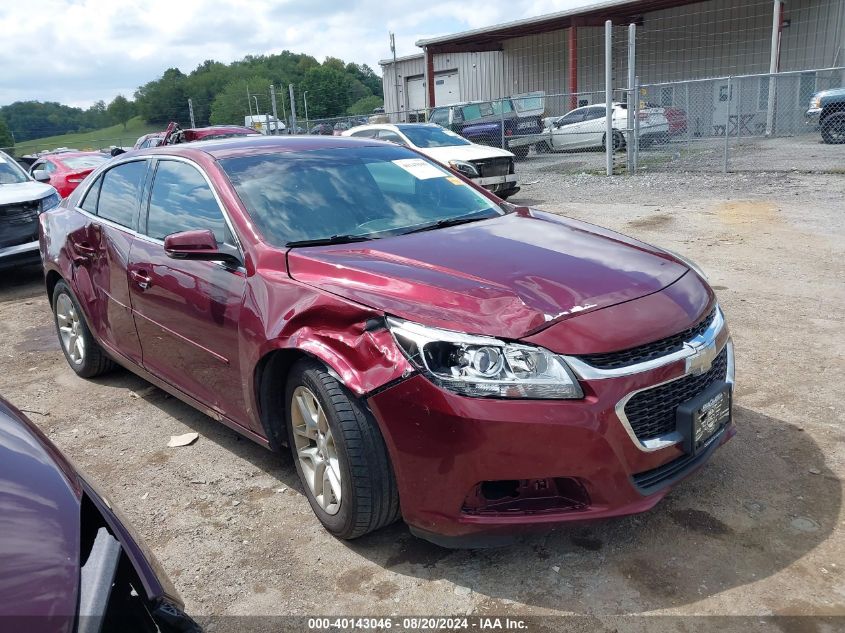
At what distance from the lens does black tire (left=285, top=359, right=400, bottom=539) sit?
2686mm

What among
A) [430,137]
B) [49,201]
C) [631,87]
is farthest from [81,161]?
[631,87]

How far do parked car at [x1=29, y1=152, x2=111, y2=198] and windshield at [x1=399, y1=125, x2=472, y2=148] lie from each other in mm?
5326

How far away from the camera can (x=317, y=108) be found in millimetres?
51656

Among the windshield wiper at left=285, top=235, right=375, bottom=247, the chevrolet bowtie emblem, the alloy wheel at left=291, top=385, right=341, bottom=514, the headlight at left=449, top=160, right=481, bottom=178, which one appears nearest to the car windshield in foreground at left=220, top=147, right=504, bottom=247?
the windshield wiper at left=285, top=235, right=375, bottom=247

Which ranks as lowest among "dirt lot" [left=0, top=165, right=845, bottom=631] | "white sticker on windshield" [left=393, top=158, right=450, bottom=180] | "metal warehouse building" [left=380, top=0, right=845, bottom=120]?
"dirt lot" [left=0, top=165, right=845, bottom=631]

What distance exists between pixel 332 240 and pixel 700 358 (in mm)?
1672

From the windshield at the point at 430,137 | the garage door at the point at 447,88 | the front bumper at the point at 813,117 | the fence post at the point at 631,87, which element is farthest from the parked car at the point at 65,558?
the garage door at the point at 447,88

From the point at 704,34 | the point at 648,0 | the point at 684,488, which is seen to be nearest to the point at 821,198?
the point at 684,488

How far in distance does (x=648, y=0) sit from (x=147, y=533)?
25048mm

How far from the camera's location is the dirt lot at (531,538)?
2.62 metres

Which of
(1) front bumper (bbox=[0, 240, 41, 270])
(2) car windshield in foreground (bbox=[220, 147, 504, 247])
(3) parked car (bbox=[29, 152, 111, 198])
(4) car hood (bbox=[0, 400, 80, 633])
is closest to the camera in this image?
(4) car hood (bbox=[0, 400, 80, 633])

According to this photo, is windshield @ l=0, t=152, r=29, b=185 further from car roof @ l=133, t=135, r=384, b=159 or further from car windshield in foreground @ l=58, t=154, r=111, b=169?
car roof @ l=133, t=135, r=384, b=159

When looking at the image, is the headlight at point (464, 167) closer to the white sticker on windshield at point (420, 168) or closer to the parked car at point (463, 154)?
the parked car at point (463, 154)

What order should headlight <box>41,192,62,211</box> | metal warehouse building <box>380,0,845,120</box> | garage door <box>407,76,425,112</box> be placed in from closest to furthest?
headlight <box>41,192,62,211</box>
metal warehouse building <box>380,0,845,120</box>
garage door <box>407,76,425,112</box>
